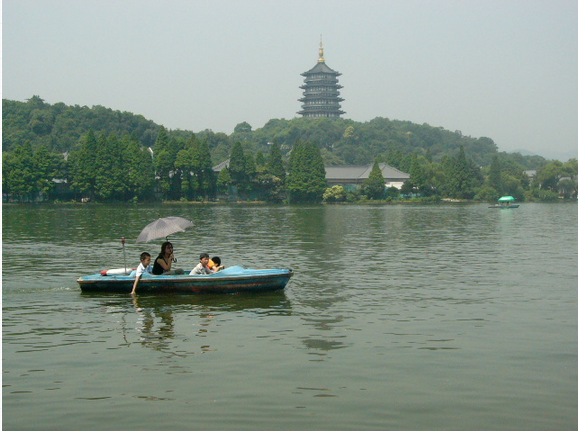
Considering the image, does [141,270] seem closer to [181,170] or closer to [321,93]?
[181,170]

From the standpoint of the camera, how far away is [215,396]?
28.8 ft

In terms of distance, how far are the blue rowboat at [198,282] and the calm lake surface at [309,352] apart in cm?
23

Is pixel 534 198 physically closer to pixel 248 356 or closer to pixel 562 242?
pixel 562 242

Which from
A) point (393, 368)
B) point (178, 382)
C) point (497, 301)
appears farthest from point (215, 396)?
point (497, 301)

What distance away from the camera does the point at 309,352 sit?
10852 millimetres

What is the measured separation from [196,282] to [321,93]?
161922 millimetres

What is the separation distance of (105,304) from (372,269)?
8892 mm

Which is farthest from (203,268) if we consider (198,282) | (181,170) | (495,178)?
(495,178)

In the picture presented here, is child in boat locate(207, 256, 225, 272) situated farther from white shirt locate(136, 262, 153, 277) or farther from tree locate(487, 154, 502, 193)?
tree locate(487, 154, 502, 193)

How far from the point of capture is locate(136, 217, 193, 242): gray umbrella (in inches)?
640

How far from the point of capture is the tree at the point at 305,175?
85.4 meters

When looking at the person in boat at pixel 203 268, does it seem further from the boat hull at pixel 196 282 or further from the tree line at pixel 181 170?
the tree line at pixel 181 170

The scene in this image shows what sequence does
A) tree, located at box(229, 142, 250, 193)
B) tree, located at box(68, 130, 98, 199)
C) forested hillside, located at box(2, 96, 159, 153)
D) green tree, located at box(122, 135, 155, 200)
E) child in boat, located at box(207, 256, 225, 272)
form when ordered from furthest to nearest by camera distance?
forested hillside, located at box(2, 96, 159, 153)
tree, located at box(229, 142, 250, 193)
green tree, located at box(122, 135, 155, 200)
tree, located at box(68, 130, 98, 199)
child in boat, located at box(207, 256, 225, 272)

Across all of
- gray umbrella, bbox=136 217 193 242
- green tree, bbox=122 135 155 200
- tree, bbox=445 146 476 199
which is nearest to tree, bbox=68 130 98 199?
green tree, bbox=122 135 155 200
